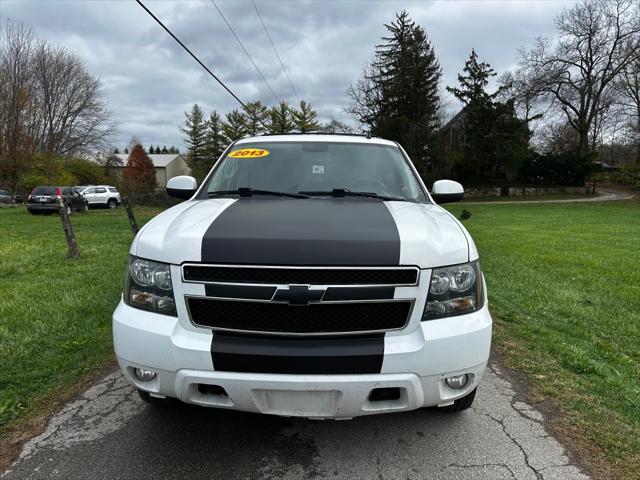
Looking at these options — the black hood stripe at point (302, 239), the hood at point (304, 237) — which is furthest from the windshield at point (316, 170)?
the black hood stripe at point (302, 239)

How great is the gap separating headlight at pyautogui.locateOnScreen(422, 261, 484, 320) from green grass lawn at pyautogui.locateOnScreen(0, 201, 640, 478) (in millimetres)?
1130

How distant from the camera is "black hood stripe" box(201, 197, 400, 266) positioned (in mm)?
2133

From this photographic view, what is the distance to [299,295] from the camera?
82.4 inches

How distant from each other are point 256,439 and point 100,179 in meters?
47.6

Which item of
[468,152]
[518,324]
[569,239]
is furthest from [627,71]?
[518,324]

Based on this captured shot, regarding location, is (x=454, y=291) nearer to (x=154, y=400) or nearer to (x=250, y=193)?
(x=250, y=193)

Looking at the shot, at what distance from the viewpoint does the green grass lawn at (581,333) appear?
2.78 meters

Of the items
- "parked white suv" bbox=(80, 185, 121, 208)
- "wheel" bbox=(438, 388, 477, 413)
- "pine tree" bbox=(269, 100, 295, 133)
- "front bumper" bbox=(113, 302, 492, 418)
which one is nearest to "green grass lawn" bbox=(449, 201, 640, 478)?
"wheel" bbox=(438, 388, 477, 413)

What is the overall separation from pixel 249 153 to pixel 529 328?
334 cm

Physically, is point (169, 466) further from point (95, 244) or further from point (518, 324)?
point (95, 244)

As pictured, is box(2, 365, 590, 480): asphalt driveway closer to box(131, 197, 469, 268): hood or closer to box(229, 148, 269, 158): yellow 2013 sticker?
box(131, 197, 469, 268): hood

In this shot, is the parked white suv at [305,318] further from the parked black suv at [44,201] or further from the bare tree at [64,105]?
the bare tree at [64,105]

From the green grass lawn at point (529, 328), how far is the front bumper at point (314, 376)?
108 cm

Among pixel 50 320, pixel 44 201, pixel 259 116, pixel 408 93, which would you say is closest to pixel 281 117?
pixel 259 116
